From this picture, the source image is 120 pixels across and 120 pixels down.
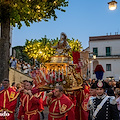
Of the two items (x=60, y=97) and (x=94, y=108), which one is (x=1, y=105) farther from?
(x=94, y=108)

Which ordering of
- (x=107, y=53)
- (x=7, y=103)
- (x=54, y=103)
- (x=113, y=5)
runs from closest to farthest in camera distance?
(x=54, y=103) → (x=7, y=103) → (x=113, y=5) → (x=107, y=53)

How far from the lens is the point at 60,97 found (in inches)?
208

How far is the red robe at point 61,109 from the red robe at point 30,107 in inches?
30.6

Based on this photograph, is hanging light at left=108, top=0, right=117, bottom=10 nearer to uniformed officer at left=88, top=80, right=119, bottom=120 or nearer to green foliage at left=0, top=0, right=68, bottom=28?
green foliage at left=0, top=0, right=68, bottom=28

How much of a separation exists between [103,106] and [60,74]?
3.31 metres

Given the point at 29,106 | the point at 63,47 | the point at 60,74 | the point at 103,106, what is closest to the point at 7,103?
the point at 29,106

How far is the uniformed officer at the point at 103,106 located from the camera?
391 centimetres

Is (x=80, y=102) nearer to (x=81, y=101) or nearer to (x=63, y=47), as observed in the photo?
(x=81, y=101)

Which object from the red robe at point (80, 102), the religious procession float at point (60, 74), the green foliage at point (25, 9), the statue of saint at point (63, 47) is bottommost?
the red robe at point (80, 102)

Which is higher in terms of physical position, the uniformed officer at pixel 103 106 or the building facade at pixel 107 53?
the building facade at pixel 107 53

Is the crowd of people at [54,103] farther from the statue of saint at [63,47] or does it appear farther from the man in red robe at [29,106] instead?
the statue of saint at [63,47]

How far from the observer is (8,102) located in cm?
580

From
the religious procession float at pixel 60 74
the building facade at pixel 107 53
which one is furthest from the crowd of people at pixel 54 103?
the building facade at pixel 107 53

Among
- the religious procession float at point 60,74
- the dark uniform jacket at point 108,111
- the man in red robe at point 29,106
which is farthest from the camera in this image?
the religious procession float at point 60,74
